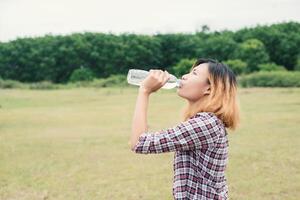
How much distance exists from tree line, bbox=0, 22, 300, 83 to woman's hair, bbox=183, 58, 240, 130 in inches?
1840

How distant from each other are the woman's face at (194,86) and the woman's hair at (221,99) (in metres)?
0.02

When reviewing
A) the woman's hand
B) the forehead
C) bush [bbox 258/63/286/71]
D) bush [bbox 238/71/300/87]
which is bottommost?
bush [bbox 258/63/286/71]

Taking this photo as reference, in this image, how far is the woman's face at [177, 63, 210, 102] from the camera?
2.04m

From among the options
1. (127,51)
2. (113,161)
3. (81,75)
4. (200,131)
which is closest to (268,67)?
(127,51)

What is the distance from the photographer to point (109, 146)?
1068cm

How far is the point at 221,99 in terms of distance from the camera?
2074mm

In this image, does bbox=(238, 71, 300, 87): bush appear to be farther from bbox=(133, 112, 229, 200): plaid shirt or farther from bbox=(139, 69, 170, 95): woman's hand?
bbox=(139, 69, 170, 95): woman's hand

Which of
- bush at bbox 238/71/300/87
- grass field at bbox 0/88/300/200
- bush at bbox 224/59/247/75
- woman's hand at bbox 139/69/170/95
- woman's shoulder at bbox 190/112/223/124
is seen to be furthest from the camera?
bush at bbox 224/59/247/75

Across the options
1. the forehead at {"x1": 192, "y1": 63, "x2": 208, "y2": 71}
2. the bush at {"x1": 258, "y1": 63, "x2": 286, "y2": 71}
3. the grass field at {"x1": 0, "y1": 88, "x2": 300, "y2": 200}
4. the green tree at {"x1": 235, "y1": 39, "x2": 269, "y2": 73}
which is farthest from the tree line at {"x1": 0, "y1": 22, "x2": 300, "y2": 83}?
the forehead at {"x1": 192, "y1": 63, "x2": 208, "y2": 71}

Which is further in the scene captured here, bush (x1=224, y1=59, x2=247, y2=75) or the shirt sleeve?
bush (x1=224, y1=59, x2=247, y2=75)

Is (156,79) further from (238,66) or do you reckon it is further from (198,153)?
(238,66)

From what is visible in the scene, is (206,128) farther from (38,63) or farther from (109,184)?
(38,63)

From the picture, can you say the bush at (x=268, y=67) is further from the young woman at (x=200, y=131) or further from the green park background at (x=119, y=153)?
the young woman at (x=200, y=131)

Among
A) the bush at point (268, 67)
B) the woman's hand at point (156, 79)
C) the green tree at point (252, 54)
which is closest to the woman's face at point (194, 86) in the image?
the woman's hand at point (156, 79)
